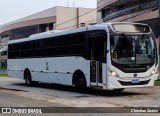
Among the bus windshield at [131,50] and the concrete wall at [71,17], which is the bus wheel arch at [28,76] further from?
the concrete wall at [71,17]

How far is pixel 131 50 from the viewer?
59.6ft

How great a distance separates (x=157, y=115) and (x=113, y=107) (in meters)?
2.10

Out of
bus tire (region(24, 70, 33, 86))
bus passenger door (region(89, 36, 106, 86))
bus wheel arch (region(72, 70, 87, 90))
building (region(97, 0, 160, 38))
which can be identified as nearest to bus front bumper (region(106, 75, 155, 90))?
bus passenger door (region(89, 36, 106, 86))

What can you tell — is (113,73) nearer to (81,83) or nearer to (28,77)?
(81,83)

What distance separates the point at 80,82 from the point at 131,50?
338 centimetres

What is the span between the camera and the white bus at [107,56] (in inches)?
708

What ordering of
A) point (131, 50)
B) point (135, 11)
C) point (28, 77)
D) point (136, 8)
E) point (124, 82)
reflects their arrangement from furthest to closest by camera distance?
point (135, 11) < point (136, 8) < point (28, 77) < point (131, 50) < point (124, 82)

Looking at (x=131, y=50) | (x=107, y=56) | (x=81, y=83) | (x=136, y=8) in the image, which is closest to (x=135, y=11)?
(x=136, y=8)

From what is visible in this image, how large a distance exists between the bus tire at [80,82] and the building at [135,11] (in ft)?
45.7

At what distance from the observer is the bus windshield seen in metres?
18.0

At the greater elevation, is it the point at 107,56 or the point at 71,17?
the point at 71,17

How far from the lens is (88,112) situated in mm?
12930

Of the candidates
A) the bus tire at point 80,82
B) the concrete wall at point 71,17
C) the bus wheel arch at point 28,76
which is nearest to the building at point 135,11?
the bus wheel arch at point 28,76

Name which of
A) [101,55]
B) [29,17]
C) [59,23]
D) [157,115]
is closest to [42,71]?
[101,55]
